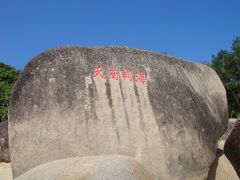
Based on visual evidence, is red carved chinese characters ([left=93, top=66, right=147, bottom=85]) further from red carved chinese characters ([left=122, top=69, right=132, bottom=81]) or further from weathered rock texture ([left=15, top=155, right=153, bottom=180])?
weathered rock texture ([left=15, top=155, right=153, bottom=180])

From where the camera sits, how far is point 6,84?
63.0ft

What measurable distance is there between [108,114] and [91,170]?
1.06 meters

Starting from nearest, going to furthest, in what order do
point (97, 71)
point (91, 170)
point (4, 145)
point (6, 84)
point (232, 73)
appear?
1. point (91, 170)
2. point (97, 71)
3. point (4, 145)
4. point (6, 84)
5. point (232, 73)

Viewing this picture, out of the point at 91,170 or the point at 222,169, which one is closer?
the point at 91,170

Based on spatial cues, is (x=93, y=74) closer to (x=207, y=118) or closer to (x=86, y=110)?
(x=86, y=110)

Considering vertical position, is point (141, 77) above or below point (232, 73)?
below

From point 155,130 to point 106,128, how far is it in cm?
61

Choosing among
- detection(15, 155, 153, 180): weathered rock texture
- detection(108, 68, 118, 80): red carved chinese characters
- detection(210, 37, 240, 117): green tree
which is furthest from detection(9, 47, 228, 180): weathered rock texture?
detection(210, 37, 240, 117): green tree

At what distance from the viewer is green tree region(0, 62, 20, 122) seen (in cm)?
1672

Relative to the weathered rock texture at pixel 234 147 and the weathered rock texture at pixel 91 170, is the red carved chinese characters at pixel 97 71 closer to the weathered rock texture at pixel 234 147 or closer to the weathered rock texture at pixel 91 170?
the weathered rock texture at pixel 91 170

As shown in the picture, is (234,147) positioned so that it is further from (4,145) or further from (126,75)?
(4,145)

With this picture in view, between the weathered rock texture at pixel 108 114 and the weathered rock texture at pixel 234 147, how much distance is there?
0.26m

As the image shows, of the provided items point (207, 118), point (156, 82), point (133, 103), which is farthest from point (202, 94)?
point (133, 103)

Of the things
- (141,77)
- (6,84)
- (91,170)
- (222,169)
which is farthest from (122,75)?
(6,84)
